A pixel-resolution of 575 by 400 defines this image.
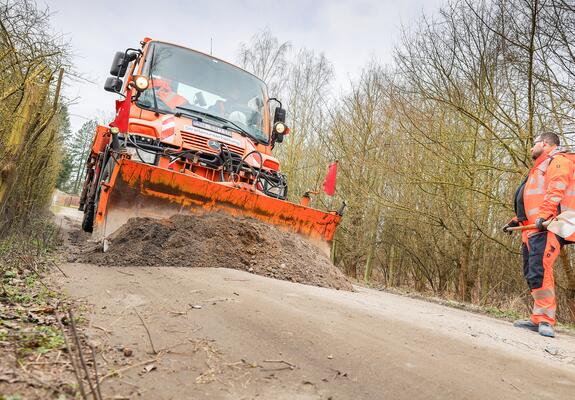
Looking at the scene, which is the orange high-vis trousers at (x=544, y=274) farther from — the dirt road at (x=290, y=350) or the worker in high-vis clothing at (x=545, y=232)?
the dirt road at (x=290, y=350)

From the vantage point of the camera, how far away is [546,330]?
170 inches

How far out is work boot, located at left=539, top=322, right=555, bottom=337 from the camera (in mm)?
4281

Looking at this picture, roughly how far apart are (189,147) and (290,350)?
4.02 m

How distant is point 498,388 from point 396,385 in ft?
1.78

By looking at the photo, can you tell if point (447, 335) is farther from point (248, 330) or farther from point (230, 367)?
point (230, 367)

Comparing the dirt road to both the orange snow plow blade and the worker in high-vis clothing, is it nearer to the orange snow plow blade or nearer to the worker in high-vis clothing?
the worker in high-vis clothing

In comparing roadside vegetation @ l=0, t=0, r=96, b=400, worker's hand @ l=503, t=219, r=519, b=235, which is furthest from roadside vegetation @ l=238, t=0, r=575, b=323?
roadside vegetation @ l=0, t=0, r=96, b=400

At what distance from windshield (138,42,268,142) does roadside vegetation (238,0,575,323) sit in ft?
10.0

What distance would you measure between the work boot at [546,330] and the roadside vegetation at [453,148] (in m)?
2.65

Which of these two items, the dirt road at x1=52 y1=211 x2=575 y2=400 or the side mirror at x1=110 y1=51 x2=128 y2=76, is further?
the side mirror at x1=110 y1=51 x2=128 y2=76

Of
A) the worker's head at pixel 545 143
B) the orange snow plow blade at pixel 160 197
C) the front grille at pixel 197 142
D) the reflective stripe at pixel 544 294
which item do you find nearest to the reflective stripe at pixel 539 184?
the worker's head at pixel 545 143

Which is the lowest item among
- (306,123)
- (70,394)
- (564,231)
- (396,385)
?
(70,394)

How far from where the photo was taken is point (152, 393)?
188cm

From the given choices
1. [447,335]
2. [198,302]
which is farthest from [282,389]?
[447,335]
